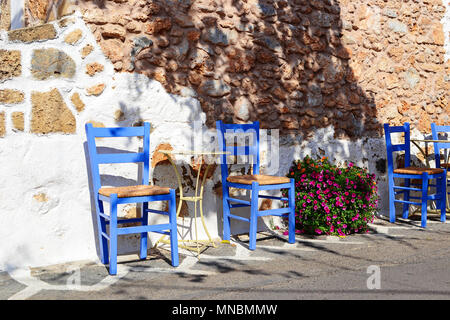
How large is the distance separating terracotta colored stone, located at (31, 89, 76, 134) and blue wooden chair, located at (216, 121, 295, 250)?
1.22 meters

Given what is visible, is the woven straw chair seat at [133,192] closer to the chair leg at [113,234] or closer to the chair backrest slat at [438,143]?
the chair leg at [113,234]

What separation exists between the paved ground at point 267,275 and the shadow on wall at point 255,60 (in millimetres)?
1260

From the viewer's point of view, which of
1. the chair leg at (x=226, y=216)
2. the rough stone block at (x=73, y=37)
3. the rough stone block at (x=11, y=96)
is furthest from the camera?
the chair leg at (x=226, y=216)

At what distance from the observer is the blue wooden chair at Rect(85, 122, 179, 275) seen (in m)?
2.99

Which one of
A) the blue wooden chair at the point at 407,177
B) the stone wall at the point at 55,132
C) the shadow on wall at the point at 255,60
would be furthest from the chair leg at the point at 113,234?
the blue wooden chair at the point at 407,177

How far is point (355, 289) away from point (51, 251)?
6.62 feet

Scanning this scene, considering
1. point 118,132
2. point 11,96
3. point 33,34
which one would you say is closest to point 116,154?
point 118,132

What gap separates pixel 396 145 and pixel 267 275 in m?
2.69

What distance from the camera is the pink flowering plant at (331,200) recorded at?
13.8 feet

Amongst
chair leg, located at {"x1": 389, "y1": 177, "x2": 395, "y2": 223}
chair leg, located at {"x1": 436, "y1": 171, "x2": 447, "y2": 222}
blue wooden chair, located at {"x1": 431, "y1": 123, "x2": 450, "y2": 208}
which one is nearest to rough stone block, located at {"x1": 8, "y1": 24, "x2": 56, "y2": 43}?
chair leg, located at {"x1": 389, "y1": 177, "x2": 395, "y2": 223}

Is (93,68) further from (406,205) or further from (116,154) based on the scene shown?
(406,205)

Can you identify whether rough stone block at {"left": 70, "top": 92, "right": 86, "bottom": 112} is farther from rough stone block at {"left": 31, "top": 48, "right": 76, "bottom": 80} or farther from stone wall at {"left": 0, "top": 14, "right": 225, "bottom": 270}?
rough stone block at {"left": 31, "top": 48, "right": 76, "bottom": 80}

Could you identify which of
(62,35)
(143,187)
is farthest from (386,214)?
(62,35)

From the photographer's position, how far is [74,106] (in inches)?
132
